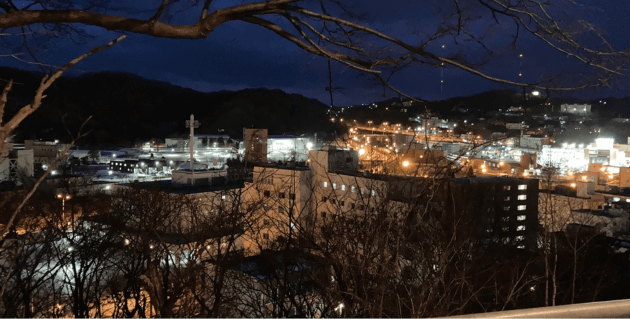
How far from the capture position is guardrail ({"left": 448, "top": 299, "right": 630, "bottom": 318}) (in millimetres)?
1354

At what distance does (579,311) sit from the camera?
1.37 meters

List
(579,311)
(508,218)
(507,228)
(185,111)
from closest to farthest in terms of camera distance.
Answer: (579,311) → (507,228) → (508,218) → (185,111)

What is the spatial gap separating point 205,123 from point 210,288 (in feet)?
107

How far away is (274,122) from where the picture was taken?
32750 millimetres

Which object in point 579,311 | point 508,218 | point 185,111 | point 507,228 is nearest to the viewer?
point 579,311

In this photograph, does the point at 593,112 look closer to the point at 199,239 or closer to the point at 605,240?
the point at 605,240

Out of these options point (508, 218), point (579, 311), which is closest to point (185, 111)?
point (508, 218)

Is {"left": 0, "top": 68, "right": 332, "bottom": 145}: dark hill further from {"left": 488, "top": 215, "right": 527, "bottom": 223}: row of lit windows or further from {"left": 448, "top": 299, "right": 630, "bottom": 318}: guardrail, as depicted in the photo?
{"left": 448, "top": 299, "right": 630, "bottom": 318}: guardrail

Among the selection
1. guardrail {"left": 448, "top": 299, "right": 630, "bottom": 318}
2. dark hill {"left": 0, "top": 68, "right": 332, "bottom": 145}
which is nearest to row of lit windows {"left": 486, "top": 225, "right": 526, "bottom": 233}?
guardrail {"left": 448, "top": 299, "right": 630, "bottom": 318}

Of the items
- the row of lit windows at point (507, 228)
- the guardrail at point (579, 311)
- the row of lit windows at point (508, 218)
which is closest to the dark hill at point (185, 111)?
the row of lit windows at point (508, 218)

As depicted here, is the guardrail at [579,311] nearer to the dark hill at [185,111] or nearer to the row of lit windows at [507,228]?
the row of lit windows at [507,228]

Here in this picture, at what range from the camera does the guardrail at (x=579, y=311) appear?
4.44 ft

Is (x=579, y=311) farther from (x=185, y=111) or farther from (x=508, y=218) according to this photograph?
(x=185, y=111)

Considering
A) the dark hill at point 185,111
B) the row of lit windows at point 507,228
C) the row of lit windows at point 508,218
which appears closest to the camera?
the row of lit windows at point 507,228
